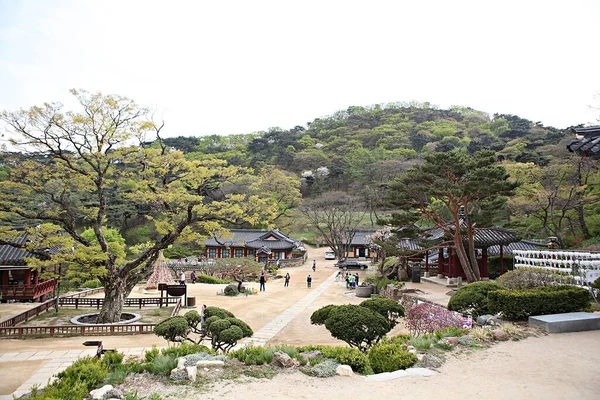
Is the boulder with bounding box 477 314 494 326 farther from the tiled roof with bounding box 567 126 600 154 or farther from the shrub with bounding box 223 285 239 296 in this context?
the shrub with bounding box 223 285 239 296

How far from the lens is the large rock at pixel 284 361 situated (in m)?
7.39

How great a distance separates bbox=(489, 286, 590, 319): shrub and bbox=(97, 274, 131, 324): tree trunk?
13.5 metres

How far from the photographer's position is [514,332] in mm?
9672

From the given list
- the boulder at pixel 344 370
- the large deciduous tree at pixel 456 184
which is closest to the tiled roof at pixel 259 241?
the large deciduous tree at pixel 456 184

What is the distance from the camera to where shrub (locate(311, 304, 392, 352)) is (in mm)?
8719

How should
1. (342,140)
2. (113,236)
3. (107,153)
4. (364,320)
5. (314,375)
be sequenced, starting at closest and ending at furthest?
(314,375) < (364,320) < (107,153) < (113,236) < (342,140)

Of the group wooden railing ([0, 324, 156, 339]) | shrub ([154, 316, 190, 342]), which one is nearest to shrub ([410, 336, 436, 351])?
shrub ([154, 316, 190, 342])

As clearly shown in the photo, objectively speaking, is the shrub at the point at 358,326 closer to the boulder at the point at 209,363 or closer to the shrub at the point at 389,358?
the shrub at the point at 389,358

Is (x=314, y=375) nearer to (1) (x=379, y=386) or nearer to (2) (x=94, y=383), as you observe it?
(1) (x=379, y=386)

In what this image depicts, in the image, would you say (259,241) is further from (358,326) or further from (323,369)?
(323,369)

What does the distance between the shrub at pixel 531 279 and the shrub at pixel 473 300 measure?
209 cm

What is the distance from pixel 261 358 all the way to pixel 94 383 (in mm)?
2709

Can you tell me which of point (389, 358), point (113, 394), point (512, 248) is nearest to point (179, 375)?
point (113, 394)

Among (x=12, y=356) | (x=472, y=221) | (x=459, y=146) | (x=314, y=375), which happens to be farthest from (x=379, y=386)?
(x=459, y=146)
